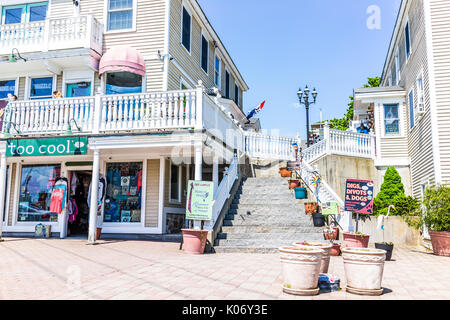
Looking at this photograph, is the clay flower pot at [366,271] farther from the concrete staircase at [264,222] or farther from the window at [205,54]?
the window at [205,54]

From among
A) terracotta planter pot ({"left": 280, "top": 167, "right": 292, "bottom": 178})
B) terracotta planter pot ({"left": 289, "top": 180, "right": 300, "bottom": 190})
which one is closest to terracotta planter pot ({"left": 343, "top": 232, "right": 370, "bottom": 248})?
terracotta planter pot ({"left": 289, "top": 180, "right": 300, "bottom": 190})

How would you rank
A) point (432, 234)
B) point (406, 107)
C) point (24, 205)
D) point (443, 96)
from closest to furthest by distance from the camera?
point (432, 234)
point (443, 96)
point (24, 205)
point (406, 107)

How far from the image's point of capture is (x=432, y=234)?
10.7m

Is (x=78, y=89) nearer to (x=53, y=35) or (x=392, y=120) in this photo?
(x=53, y=35)

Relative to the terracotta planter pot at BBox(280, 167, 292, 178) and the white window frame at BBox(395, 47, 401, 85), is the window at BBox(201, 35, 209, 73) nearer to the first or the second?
the terracotta planter pot at BBox(280, 167, 292, 178)

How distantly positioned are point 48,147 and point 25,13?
22.6ft

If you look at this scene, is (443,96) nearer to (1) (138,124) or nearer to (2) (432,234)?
(2) (432,234)

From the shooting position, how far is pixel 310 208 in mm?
11398

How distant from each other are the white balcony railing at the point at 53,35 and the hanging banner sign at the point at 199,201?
6.73m

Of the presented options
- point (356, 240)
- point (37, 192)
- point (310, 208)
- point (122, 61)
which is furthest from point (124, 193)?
point (356, 240)

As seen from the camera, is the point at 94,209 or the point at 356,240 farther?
the point at 94,209

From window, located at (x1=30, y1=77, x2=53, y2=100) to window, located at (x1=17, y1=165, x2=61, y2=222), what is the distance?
2.72 meters
